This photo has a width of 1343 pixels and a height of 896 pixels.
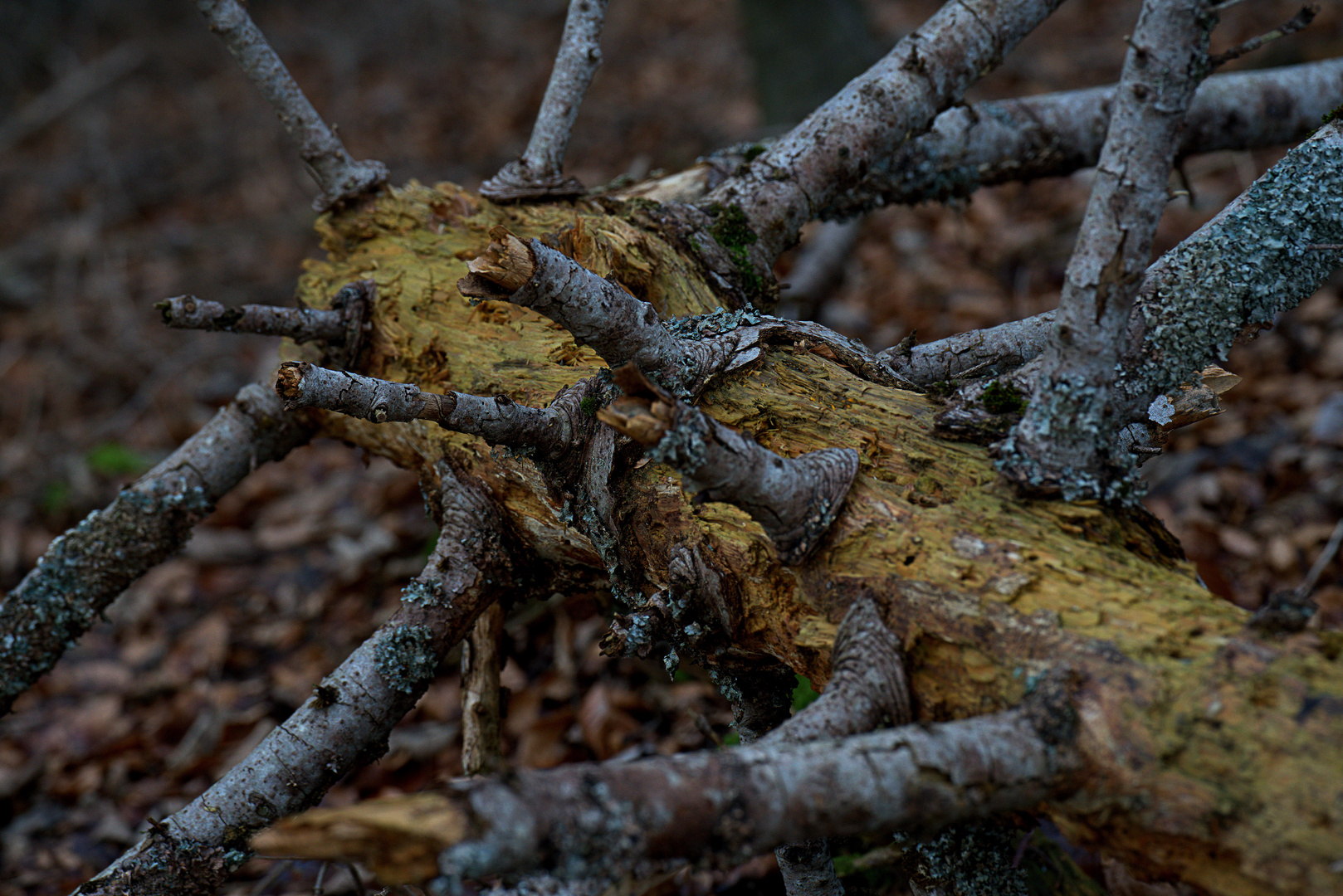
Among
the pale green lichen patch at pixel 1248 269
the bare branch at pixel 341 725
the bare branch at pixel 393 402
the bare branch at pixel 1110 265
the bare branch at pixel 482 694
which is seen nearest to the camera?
the bare branch at pixel 1110 265

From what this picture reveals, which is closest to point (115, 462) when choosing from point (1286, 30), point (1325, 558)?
point (1286, 30)

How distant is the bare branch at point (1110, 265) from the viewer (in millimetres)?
1226

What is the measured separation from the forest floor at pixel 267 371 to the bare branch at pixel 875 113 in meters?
0.96

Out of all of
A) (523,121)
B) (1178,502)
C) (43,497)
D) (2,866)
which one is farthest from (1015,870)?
(523,121)

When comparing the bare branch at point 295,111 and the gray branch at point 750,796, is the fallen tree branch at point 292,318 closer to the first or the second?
the bare branch at point 295,111

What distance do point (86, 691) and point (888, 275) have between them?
4462mm

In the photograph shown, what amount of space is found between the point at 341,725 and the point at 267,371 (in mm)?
3865

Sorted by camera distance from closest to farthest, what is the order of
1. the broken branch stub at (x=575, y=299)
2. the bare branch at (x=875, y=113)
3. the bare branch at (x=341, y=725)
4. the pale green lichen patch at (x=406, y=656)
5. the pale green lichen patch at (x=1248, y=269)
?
the broken branch stub at (x=575, y=299) → the pale green lichen patch at (x=1248, y=269) → the bare branch at (x=341, y=725) → the pale green lichen patch at (x=406, y=656) → the bare branch at (x=875, y=113)

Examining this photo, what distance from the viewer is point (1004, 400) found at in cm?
160

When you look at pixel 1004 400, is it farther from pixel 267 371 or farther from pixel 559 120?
pixel 267 371

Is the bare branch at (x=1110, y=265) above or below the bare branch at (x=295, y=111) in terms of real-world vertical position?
below

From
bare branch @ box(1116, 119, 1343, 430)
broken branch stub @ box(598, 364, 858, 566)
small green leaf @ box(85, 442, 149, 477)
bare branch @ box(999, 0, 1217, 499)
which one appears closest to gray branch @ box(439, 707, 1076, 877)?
broken branch stub @ box(598, 364, 858, 566)

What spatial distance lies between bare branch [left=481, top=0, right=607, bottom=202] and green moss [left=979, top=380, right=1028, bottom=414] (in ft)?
4.41

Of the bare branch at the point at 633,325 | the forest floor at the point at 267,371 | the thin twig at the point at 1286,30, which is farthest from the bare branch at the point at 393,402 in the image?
the thin twig at the point at 1286,30
